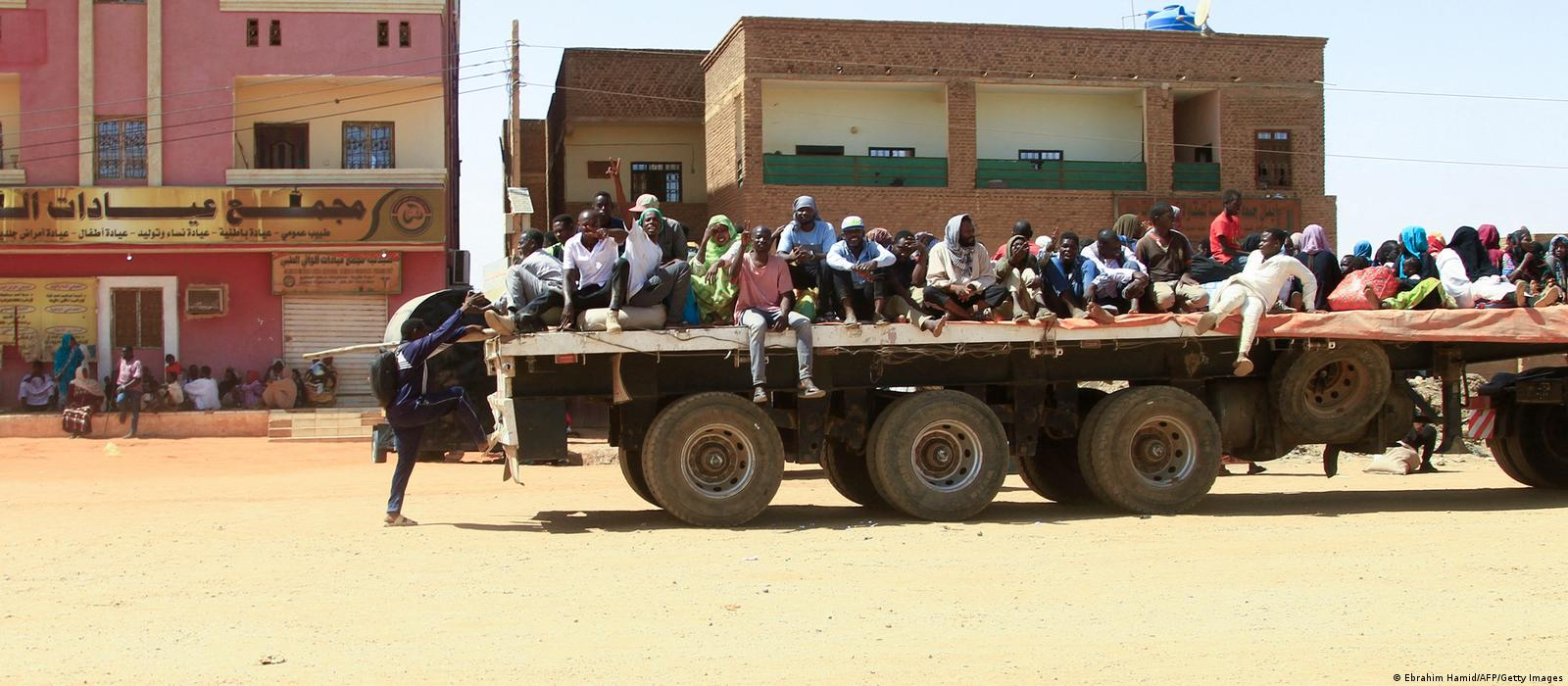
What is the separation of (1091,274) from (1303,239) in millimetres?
2612

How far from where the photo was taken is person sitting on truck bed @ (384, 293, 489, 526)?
36.9 ft

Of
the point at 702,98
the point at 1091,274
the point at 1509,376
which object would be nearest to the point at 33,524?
the point at 1091,274

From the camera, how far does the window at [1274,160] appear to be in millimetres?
34000

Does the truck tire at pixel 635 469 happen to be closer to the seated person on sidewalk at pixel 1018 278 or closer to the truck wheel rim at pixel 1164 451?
the seated person on sidewalk at pixel 1018 278

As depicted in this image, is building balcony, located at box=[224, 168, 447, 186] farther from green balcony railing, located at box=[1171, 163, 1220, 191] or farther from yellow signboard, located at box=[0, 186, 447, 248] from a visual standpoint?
green balcony railing, located at box=[1171, 163, 1220, 191]

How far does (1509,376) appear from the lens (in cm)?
1361

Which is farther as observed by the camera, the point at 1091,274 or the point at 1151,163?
the point at 1151,163

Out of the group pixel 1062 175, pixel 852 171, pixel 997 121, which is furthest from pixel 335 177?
pixel 1062 175

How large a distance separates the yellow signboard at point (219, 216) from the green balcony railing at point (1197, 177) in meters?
16.8

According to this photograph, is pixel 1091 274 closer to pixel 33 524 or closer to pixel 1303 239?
pixel 1303 239

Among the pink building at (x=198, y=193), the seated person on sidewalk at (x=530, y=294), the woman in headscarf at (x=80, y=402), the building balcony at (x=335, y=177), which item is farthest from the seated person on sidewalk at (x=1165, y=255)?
the woman in headscarf at (x=80, y=402)

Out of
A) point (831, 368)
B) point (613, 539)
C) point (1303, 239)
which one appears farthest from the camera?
point (1303, 239)

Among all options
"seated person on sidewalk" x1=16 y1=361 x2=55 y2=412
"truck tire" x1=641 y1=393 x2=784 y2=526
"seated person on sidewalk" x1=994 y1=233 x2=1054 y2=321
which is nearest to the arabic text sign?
"seated person on sidewalk" x1=16 y1=361 x2=55 y2=412

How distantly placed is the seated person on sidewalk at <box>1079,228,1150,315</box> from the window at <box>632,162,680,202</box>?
82.8ft
